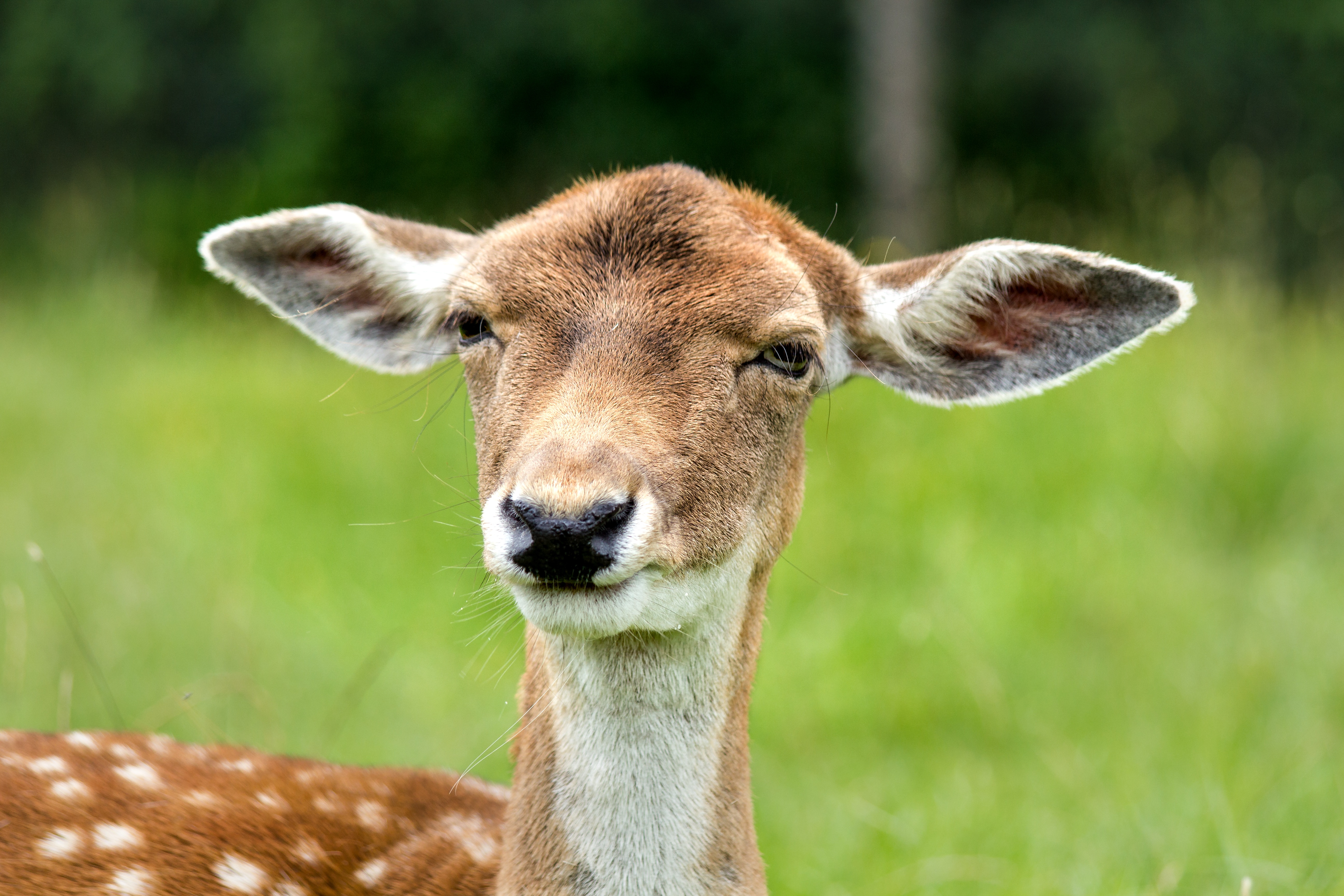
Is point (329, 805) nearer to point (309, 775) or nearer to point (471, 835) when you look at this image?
point (309, 775)

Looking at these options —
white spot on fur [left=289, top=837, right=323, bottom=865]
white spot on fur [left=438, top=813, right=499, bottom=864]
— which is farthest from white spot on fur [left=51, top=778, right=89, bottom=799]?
white spot on fur [left=438, top=813, right=499, bottom=864]

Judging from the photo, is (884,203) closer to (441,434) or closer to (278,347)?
(278,347)

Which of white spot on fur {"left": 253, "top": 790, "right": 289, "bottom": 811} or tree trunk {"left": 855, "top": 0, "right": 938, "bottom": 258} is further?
tree trunk {"left": 855, "top": 0, "right": 938, "bottom": 258}

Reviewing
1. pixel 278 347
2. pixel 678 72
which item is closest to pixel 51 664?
pixel 278 347

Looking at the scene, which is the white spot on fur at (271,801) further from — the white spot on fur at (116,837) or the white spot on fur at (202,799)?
the white spot on fur at (116,837)

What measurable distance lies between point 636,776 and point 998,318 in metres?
1.41

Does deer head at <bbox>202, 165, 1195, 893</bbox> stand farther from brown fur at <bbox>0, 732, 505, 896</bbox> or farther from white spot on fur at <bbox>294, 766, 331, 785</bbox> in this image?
white spot on fur at <bbox>294, 766, 331, 785</bbox>

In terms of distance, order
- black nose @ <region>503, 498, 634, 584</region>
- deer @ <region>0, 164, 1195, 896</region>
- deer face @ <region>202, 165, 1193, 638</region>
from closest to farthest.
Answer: black nose @ <region>503, 498, 634, 584</region>
deer face @ <region>202, 165, 1193, 638</region>
deer @ <region>0, 164, 1195, 896</region>

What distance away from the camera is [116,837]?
300cm

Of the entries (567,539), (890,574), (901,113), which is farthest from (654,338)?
(901,113)

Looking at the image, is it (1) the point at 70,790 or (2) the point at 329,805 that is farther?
(2) the point at 329,805

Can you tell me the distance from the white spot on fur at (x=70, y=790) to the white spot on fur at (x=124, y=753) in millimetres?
158

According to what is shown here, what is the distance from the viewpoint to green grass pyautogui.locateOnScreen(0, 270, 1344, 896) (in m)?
4.63

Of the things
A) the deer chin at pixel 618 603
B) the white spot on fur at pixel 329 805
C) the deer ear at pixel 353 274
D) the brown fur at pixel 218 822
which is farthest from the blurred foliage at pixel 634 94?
the deer chin at pixel 618 603
